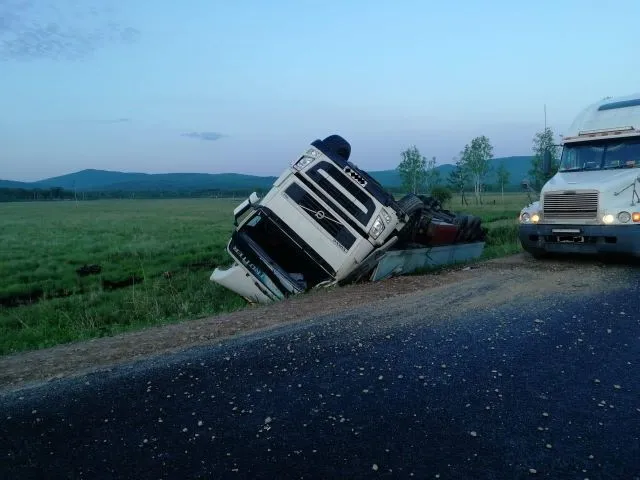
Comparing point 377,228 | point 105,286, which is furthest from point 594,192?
point 105,286

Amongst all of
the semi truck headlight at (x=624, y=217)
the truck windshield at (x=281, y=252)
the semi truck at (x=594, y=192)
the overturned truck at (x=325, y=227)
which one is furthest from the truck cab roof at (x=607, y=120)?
the truck windshield at (x=281, y=252)

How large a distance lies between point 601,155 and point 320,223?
582 centimetres

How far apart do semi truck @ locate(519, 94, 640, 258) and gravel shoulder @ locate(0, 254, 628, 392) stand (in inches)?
19.5

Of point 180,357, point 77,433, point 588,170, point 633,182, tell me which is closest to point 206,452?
point 77,433

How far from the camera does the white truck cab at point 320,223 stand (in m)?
9.80

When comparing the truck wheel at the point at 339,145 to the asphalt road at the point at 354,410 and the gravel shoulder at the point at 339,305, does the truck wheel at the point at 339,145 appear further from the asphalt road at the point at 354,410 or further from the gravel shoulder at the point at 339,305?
the asphalt road at the point at 354,410

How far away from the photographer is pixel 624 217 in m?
9.51

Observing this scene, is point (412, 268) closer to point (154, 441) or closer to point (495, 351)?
point (495, 351)

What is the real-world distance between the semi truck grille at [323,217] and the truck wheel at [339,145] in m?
1.57

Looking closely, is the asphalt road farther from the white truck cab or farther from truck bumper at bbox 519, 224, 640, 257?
truck bumper at bbox 519, 224, 640, 257

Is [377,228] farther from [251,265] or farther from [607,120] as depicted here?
[607,120]

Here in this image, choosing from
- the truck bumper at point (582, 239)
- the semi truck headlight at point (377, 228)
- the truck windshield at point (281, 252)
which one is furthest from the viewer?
the truck windshield at point (281, 252)

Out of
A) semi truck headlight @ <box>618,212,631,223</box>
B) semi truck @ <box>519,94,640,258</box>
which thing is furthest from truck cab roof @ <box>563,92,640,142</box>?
semi truck headlight @ <box>618,212,631,223</box>

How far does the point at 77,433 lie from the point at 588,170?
10.3m
